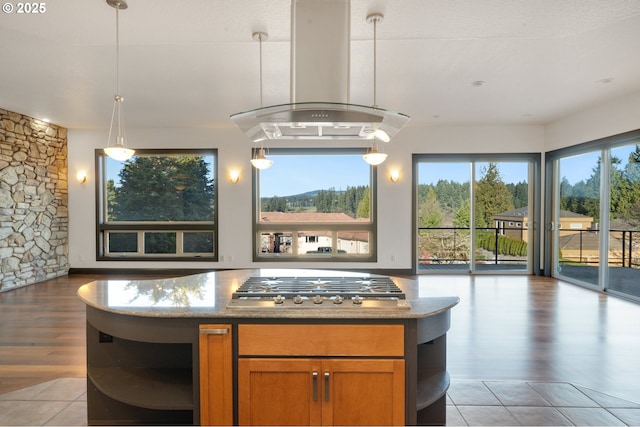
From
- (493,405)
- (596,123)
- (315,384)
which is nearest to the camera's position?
(315,384)

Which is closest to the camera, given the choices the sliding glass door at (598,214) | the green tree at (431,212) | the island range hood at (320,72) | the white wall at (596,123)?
the island range hood at (320,72)

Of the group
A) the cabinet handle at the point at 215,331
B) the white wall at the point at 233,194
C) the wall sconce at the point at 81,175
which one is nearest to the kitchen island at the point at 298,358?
the cabinet handle at the point at 215,331

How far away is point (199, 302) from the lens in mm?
1774

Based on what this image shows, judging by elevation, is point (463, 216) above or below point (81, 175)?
below

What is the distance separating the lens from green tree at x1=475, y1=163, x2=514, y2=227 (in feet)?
21.7

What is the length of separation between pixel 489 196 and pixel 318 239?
3.43 meters

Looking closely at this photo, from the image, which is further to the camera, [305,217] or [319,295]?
[305,217]

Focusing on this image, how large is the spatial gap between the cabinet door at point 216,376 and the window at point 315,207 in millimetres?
5088

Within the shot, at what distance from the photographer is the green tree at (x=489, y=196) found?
6613mm

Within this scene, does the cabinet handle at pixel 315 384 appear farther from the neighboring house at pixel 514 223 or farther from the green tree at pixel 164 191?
the neighboring house at pixel 514 223

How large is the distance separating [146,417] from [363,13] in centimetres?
298

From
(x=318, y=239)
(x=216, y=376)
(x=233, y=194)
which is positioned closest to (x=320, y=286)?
(x=216, y=376)


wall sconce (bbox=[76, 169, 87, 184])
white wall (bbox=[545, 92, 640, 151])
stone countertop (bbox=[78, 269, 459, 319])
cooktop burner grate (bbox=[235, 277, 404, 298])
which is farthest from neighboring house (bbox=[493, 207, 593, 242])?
wall sconce (bbox=[76, 169, 87, 184])

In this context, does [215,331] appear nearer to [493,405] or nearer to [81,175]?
[493,405]
